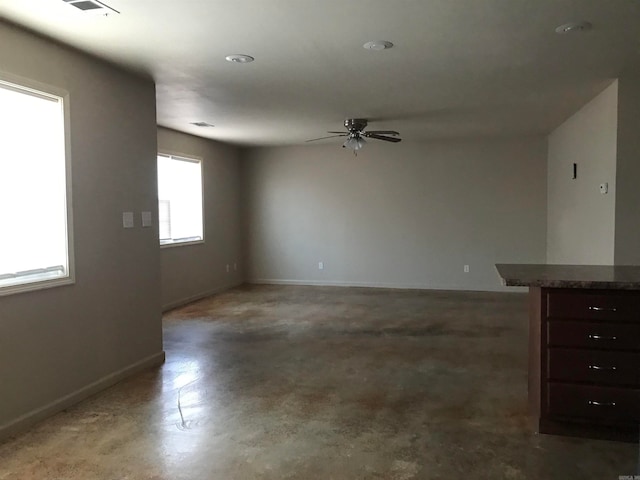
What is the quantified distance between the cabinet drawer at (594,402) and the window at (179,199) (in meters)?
5.09

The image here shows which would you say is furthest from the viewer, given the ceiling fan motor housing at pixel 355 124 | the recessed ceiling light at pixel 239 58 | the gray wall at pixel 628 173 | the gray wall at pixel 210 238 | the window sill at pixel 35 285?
the gray wall at pixel 210 238

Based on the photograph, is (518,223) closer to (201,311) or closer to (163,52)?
(201,311)

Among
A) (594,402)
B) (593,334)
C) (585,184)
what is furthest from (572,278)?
(585,184)

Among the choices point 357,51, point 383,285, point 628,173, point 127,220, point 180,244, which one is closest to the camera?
point 357,51

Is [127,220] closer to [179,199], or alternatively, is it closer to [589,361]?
[179,199]

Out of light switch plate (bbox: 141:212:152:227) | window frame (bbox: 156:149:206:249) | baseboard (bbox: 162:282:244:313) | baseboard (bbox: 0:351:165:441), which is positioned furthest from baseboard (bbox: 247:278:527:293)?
light switch plate (bbox: 141:212:152:227)

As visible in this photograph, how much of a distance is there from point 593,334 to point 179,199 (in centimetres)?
562

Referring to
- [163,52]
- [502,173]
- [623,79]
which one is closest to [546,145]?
[502,173]

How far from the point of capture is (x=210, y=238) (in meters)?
7.82

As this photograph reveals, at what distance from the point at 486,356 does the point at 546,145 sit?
442 centimetres

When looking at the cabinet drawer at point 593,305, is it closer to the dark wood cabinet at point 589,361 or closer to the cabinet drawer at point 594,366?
the dark wood cabinet at point 589,361

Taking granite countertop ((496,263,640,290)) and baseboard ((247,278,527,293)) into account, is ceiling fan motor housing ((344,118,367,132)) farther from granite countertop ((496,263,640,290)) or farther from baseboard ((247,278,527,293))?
granite countertop ((496,263,640,290))

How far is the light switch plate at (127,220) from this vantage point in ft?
12.9

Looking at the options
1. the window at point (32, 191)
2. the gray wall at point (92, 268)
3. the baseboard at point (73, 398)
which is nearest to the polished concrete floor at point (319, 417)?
the baseboard at point (73, 398)
